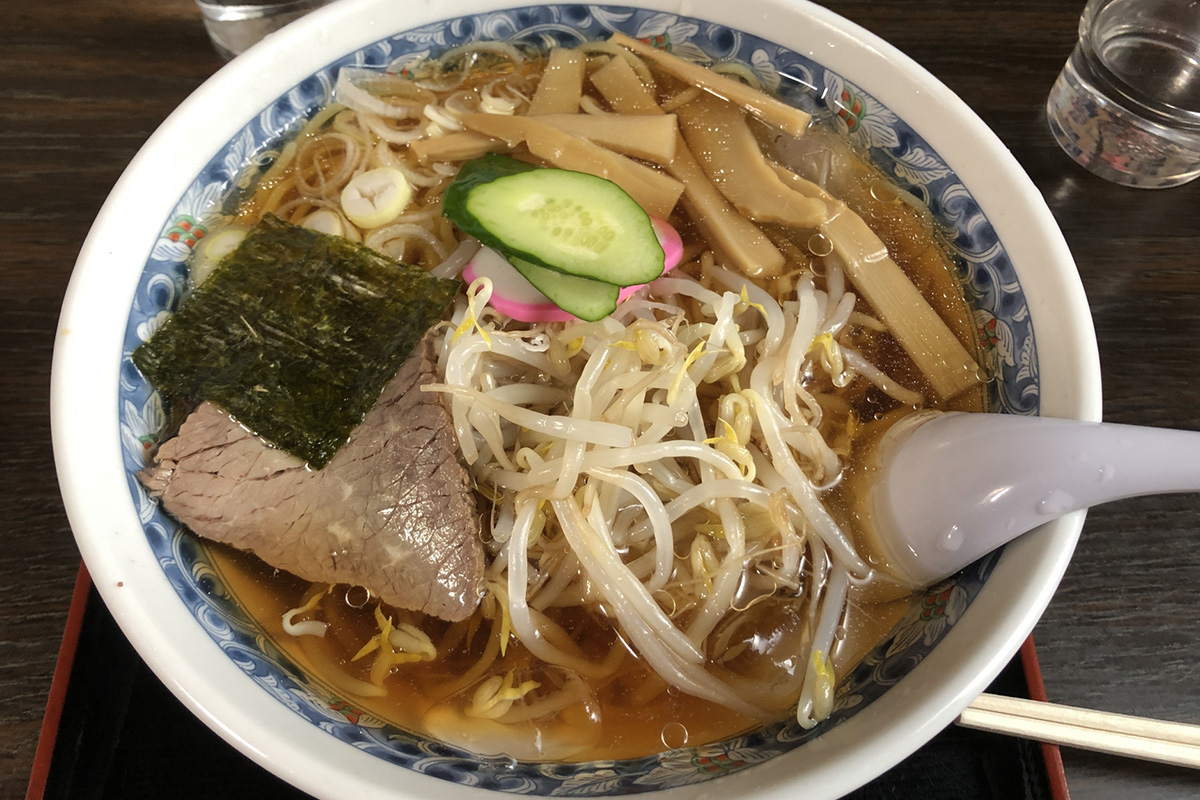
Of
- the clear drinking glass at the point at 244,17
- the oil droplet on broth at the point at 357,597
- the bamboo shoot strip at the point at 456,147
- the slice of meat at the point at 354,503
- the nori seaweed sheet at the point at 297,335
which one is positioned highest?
the bamboo shoot strip at the point at 456,147

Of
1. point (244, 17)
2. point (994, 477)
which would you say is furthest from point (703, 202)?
point (244, 17)

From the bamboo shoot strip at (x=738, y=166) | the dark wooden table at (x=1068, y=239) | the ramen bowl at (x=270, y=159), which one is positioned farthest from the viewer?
the bamboo shoot strip at (x=738, y=166)

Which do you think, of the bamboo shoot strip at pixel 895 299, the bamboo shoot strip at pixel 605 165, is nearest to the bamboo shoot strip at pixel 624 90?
the bamboo shoot strip at pixel 605 165

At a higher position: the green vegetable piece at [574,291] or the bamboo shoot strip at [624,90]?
the bamboo shoot strip at [624,90]

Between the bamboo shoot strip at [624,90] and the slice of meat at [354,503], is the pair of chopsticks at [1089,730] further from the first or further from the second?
the bamboo shoot strip at [624,90]

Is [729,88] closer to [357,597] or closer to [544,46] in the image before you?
[544,46]

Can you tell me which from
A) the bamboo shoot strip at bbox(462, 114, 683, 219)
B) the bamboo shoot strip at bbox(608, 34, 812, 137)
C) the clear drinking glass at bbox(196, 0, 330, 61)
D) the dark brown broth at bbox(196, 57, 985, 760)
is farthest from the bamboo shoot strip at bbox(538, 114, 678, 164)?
the clear drinking glass at bbox(196, 0, 330, 61)

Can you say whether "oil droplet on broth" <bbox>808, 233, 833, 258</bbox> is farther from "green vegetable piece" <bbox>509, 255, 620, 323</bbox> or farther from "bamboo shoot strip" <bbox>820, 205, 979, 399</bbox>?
"green vegetable piece" <bbox>509, 255, 620, 323</bbox>
